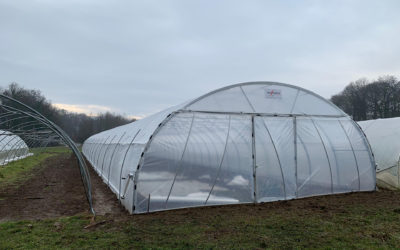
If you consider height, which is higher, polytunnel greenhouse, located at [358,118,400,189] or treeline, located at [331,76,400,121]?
treeline, located at [331,76,400,121]

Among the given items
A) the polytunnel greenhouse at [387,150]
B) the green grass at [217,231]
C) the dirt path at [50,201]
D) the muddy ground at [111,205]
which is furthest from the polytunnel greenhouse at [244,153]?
the polytunnel greenhouse at [387,150]

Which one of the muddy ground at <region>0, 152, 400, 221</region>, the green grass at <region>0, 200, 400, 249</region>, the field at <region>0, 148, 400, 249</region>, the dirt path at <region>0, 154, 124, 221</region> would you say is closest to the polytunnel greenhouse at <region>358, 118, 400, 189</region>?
the muddy ground at <region>0, 152, 400, 221</region>

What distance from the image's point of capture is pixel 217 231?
6.64 meters

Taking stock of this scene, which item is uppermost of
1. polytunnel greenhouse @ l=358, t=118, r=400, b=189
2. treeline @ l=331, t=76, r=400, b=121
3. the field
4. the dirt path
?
treeline @ l=331, t=76, r=400, b=121

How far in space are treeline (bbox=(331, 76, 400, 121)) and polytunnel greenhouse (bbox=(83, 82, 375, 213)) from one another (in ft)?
139

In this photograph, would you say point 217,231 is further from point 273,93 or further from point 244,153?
point 273,93

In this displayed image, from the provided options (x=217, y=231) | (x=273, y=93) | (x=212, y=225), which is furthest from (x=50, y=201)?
(x=273, y=93)

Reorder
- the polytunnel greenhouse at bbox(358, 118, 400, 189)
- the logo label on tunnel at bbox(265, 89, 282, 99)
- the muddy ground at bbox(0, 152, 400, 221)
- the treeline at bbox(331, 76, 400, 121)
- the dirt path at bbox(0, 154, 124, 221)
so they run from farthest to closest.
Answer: the treeline at bbox(331, 76, 400, 121) → the polytunnel greenhouse at bbox(358, 118, 400, 189) → the logo label on tunnel at bbox(265, 89, 282, 99) → the dirt path at bbox(0, 154, 124, 221) → the muddy ground at bbox(0, 152, 400, 221)

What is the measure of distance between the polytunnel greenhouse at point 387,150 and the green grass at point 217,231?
4615mm

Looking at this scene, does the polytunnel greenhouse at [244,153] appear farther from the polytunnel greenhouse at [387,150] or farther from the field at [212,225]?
the polytunnel greenhouse at [387,150]

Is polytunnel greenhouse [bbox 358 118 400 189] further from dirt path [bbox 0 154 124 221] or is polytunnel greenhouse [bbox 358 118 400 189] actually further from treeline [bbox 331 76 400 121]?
treeline [bbox 331 76 400 121]

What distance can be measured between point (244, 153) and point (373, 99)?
51640 mm

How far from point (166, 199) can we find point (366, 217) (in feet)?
19.2

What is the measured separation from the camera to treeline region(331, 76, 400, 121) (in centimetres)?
4709
